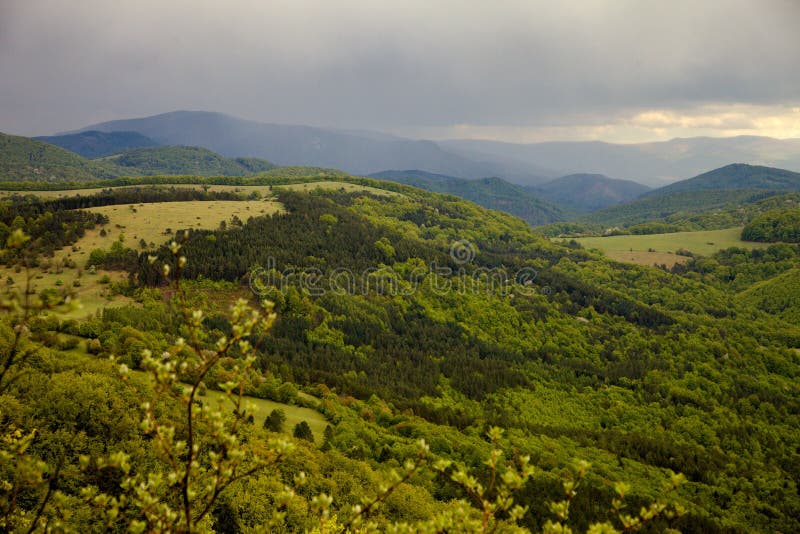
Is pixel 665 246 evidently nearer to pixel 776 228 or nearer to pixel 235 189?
pixel 776 228

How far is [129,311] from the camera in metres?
48.7

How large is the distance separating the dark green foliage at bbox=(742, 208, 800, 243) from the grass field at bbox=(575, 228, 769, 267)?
445 cm

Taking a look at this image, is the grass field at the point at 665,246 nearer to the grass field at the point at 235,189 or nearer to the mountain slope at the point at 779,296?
the mountain slope at the point at 779,296

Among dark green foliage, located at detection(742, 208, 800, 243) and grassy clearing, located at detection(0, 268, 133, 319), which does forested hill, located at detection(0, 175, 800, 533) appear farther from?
dark green foliage, located at detection(742, 208, 800, 243)

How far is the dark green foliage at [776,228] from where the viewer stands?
167625 mm

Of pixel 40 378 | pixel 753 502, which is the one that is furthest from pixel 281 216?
A: pixel 753 502

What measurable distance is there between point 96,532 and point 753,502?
63.0 m

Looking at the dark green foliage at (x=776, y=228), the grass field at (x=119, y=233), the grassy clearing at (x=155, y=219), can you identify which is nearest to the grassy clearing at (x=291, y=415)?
the grass field at (x=119, y=233)

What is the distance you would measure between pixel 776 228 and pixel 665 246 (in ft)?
143

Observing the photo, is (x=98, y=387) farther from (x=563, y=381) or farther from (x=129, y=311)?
(x=563, y=381)

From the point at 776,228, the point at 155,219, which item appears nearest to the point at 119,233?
the point at 155,219

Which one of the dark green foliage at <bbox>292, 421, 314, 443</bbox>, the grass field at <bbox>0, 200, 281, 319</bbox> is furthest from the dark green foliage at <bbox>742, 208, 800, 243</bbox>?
the dark green foliage at <bbox>292, 421, 314, 443</bbox>

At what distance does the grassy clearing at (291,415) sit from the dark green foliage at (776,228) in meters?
210

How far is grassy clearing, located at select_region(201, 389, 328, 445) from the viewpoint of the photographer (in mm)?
34094
